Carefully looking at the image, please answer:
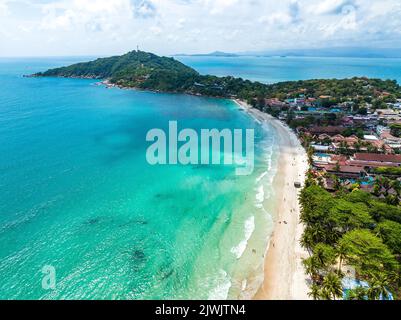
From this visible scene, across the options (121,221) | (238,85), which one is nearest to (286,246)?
(121,221)

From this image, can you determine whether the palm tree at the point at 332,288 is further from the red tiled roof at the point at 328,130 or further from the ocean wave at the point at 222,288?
the red tiled roof at the point at 328,130

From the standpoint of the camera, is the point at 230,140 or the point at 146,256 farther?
the point at 230,140

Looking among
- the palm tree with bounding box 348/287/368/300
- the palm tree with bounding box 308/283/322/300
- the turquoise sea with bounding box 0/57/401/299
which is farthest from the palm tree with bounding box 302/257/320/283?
the turquoise sea with bounding box 0/57/401/299

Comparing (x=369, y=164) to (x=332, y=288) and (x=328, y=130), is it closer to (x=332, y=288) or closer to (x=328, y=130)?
(x=328, y=130)

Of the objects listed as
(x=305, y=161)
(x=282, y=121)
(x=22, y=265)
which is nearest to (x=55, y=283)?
(x=22, y=265)
